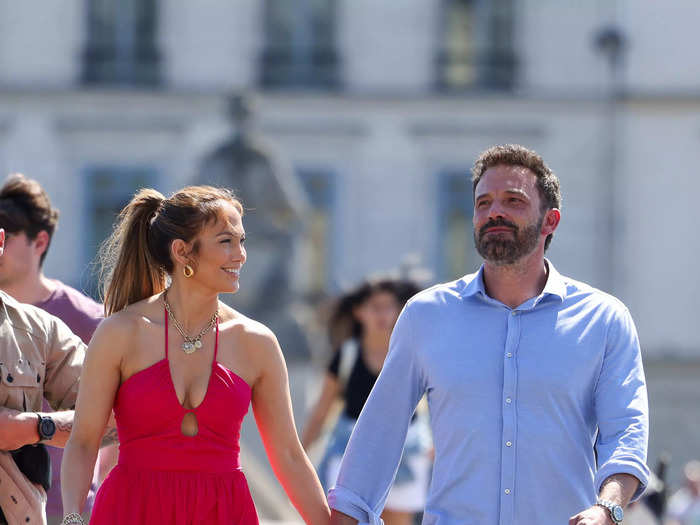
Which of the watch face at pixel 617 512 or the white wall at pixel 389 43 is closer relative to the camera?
the watch face at pixel 617 512

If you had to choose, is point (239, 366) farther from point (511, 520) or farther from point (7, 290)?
point (7, 290)

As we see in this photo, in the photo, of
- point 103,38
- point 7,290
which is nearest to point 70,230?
point 103,38

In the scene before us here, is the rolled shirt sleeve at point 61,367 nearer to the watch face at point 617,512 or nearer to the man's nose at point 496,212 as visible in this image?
the man's nose at point 496,212

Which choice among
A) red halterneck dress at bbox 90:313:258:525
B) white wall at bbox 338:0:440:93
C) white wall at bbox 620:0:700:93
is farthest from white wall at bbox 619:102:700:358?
red halterneck dress at bbox 90:313:258:525

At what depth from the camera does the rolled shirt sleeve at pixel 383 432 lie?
14.4 feet

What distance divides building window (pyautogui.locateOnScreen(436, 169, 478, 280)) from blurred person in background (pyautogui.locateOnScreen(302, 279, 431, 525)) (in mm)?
18408

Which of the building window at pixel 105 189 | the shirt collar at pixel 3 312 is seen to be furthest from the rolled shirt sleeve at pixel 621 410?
the building window at pixel 105 189

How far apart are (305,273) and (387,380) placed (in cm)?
2132

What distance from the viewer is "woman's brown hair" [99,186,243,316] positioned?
14.9 ft

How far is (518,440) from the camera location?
13.6ft

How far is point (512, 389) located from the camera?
13.7 ft

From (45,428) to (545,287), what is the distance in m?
1.52

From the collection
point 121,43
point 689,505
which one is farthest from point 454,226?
point 689,505

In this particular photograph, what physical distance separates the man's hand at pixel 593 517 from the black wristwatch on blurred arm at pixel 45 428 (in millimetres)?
1572
